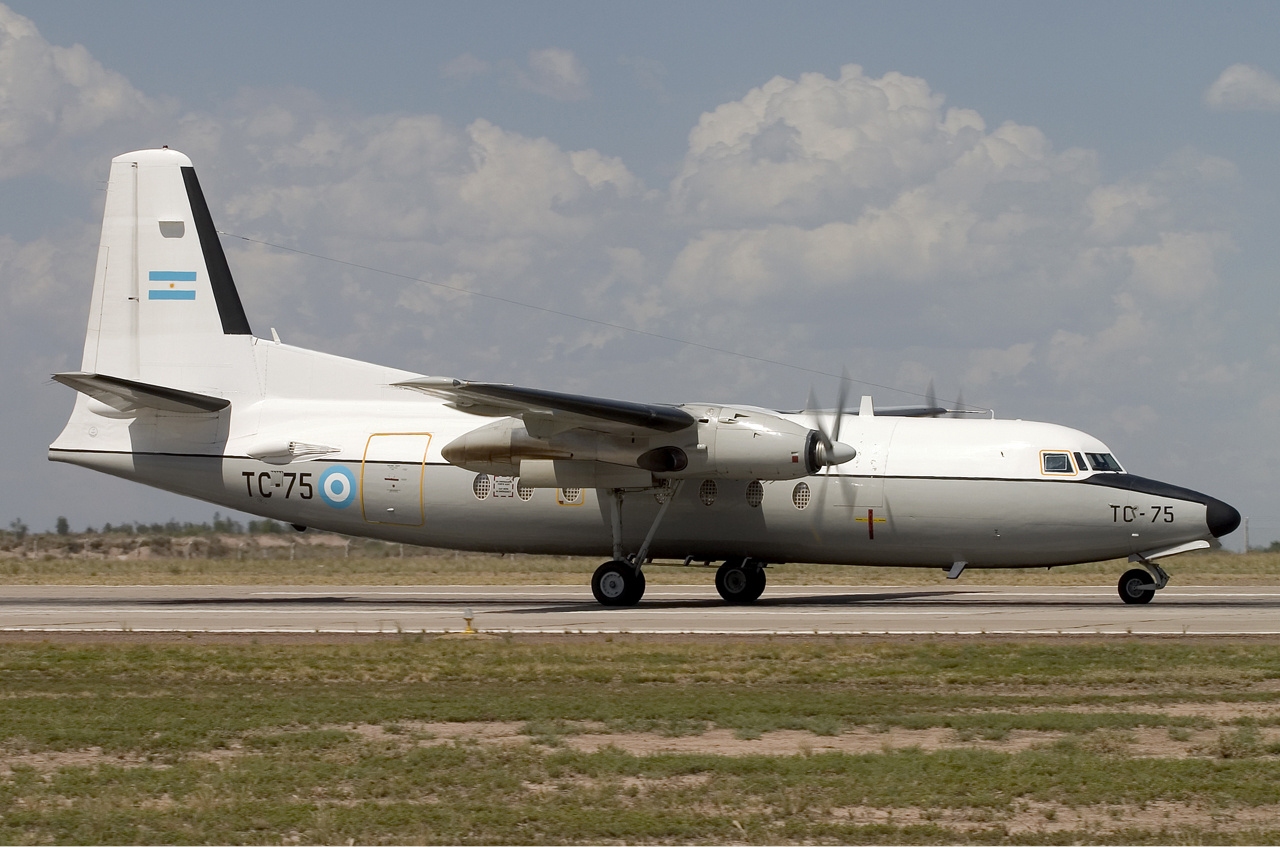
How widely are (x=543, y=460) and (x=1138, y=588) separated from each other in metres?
11.2

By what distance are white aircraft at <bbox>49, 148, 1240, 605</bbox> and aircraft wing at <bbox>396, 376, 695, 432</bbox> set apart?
0.18 ft

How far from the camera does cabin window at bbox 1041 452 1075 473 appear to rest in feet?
78.2

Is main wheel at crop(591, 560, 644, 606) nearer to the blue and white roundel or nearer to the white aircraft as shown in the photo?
the white aircraft

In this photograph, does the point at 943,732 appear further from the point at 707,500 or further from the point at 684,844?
the point at 707,500

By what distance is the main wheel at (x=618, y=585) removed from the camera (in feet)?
81.4

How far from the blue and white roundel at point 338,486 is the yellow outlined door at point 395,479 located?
24 centimetres

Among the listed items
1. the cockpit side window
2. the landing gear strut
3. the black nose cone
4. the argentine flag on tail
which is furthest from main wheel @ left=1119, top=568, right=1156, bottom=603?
the argentine flag on tail

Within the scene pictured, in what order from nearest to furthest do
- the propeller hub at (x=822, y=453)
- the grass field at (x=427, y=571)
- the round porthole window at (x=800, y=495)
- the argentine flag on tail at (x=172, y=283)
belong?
the propeller hub at (x=822, y=453)
the round porthole window at (x=800, y=495)
the argentine flag on tail at (x=172, y=283)
the grass field at (x=427, y=571)

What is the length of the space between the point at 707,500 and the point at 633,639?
22.4 feet

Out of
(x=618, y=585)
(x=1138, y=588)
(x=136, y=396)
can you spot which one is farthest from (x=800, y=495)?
(x=136, y=396)

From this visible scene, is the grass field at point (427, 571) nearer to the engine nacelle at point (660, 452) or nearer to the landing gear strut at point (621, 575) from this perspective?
the landing gear strut at point (621, 575)

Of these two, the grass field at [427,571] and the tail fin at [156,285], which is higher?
the tail fin at [156,285]

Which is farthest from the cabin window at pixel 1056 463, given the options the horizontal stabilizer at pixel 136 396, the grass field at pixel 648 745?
the horizontal stabilizer at pixel 136 396

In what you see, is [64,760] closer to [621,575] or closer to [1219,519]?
[621,575]
